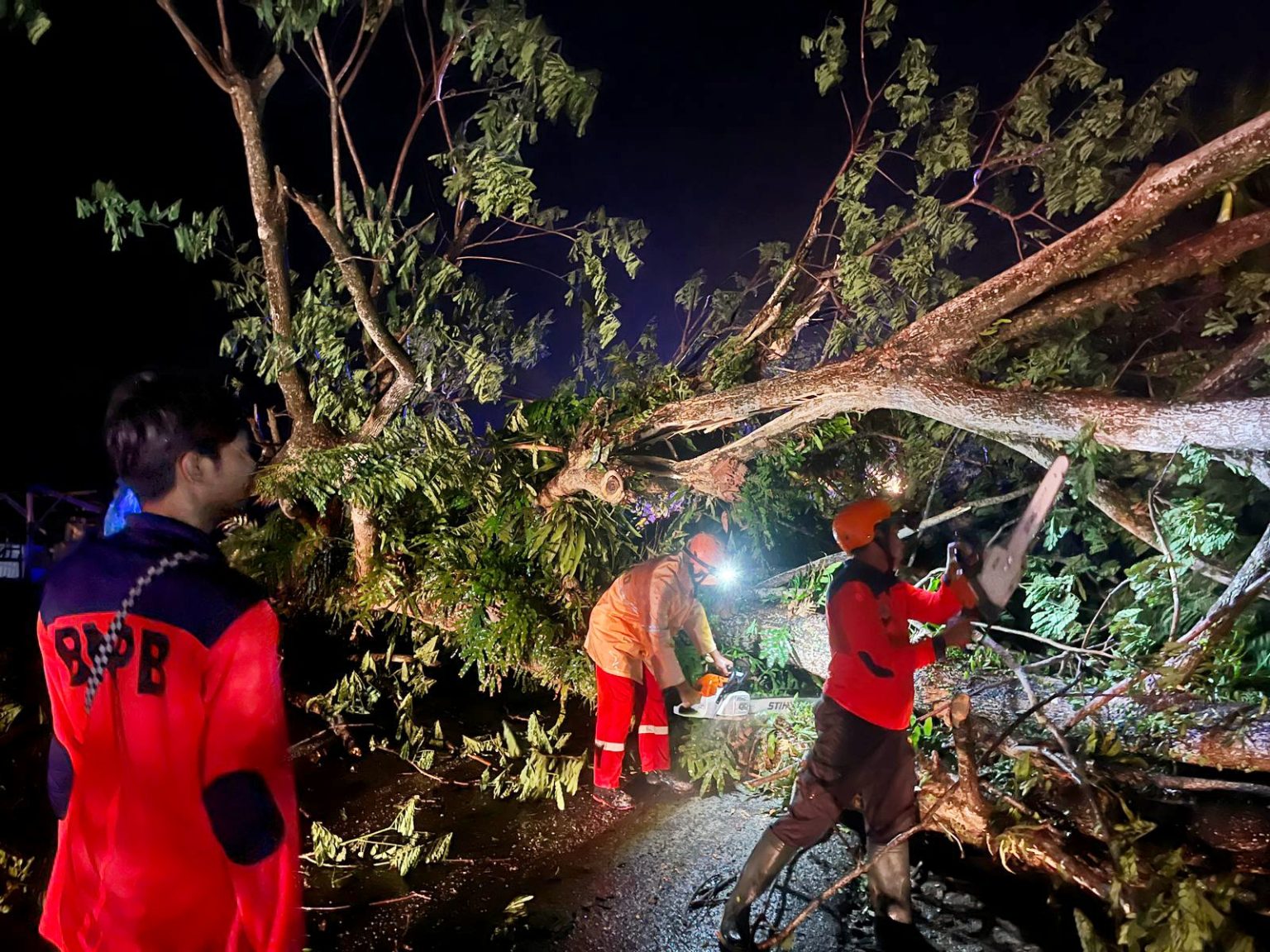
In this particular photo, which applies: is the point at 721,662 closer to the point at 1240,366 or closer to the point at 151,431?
the point at 1240,366

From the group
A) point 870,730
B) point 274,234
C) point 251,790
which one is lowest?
point 870,730

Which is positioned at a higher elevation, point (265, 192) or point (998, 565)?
point (265, 192)

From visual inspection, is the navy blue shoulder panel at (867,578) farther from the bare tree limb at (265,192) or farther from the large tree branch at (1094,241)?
the bare tree limb at (265,192)

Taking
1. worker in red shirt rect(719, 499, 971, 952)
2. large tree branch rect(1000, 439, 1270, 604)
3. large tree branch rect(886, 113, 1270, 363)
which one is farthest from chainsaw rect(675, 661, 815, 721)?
large tree branch rect(886, 113, 1270, 363)

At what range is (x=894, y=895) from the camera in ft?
10.8

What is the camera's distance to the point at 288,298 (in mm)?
5734

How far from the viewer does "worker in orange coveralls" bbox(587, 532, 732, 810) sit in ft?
15.9

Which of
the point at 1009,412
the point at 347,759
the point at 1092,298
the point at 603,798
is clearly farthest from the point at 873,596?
the point at 347,759

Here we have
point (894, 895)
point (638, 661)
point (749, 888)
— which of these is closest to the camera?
point (749, 888)

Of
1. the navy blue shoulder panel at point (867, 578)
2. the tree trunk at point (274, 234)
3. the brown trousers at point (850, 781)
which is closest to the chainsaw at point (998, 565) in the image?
the navy blue shoulder panel at point (867, 578)

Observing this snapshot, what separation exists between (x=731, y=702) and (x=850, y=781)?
6.10 ft

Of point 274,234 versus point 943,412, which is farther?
point 274,234

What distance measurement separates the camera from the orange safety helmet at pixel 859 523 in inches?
133

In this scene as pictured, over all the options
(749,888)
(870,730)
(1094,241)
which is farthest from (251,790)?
(1094,241)
